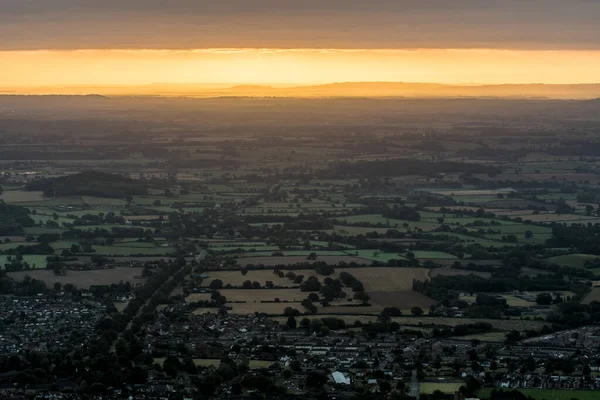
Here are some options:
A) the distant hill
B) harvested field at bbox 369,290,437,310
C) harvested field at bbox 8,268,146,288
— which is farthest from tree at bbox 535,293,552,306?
the distant hill

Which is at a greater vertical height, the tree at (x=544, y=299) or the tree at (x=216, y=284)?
the tree at (x=544, y=299)

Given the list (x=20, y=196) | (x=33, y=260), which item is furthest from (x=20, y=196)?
(x=33, y=260)

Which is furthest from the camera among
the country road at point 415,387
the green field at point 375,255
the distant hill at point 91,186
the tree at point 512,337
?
the distant hill at point 91,186

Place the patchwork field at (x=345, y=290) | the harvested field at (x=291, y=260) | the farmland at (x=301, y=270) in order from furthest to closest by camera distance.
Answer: the harvested field at (x=291, y=260), the patchwork field at (x=345, y=290), the farmland at (x=301, y=270)

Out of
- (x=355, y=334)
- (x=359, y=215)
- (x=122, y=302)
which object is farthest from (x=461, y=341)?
(x=359, y=215)

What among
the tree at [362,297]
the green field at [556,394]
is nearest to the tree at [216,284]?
the tree at [362,297]

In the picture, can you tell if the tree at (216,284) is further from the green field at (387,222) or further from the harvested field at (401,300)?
the green field at (387,222)

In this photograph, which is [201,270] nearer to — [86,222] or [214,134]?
[86,222]

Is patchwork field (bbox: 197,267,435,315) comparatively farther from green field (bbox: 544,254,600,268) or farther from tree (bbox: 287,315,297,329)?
green field (bbox: 544,254,600,268)
